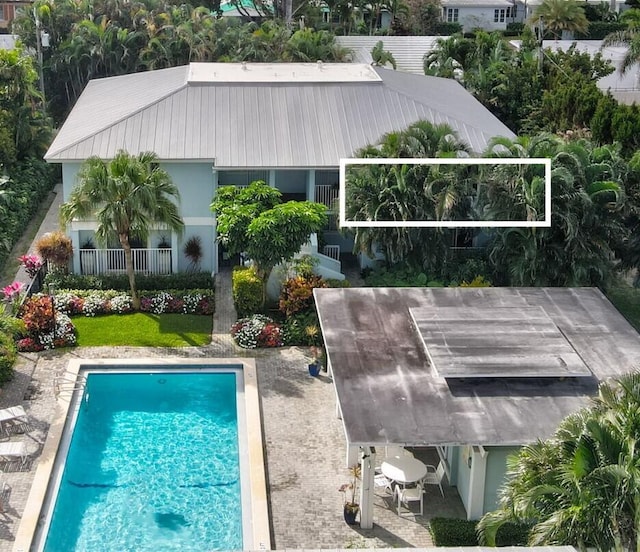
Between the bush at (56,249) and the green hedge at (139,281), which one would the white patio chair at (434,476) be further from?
the bush at (56,249)

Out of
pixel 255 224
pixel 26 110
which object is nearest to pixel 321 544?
pixel 255 224

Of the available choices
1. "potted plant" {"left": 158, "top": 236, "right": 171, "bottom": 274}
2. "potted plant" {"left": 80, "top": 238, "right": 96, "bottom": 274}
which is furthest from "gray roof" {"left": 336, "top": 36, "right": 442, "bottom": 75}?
"potted plant" {"left": 80, "top": 238, "right": 96, "bottom": 274}

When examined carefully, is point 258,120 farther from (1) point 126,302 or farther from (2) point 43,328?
(2) point 43,328

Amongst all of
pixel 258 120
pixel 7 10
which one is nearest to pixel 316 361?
pixel 258 120

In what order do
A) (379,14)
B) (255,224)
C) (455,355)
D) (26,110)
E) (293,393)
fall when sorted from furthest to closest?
1. (379,14)
2. (26,110)
3. (255,224)
4. (293,393)
5. (455,355)

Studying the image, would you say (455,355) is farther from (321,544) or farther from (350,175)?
(350,175)

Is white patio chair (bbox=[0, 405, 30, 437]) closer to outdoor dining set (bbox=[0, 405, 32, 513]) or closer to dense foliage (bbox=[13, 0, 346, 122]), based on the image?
outdoor dining set (bbox=[0, 405, 32, 513])

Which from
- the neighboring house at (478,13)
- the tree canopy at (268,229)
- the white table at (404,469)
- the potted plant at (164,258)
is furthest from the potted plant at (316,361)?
the neighboring house at (478,13)
